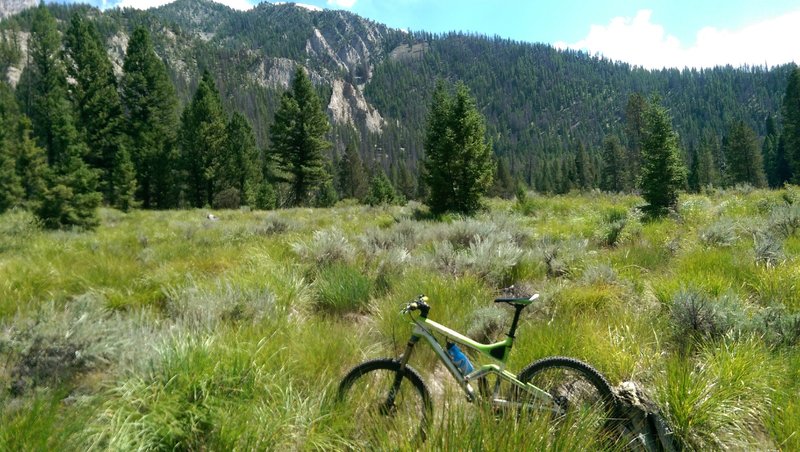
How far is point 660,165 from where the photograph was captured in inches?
570

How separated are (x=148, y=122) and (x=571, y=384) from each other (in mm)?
41177

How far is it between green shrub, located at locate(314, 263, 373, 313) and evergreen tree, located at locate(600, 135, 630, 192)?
69.9 meters

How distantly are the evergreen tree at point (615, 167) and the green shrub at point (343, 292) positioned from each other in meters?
69.9

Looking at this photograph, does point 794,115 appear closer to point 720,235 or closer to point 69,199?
point 720,235

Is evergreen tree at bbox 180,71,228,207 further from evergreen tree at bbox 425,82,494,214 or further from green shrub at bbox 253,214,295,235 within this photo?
green shrub at bbox 253,214,295,235

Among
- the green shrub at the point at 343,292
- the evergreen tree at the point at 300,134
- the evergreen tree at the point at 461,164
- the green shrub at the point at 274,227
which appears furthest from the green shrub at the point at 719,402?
the evergreen tree at the point at 300,134

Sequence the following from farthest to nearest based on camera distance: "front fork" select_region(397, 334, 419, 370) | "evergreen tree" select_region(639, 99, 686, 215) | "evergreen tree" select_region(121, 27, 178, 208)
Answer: "evergreen tree" select_region(121, 27, 178, 208) < "evergreen tree" select_region(639, 99, 686, 215) < "front fork" select_region(397, 334, 419, 370)

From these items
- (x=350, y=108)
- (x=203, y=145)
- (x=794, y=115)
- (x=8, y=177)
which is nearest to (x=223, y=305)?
(x=203, y=145)

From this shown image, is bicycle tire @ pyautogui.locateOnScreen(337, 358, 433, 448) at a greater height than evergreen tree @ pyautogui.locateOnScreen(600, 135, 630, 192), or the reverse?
evergreen tree @ pyautogui.locateOnScreen(600, 135, 630, 192)

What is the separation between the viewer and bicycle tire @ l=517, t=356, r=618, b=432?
251 cm

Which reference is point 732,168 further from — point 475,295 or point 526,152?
point 526,152

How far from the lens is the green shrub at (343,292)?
4.97m

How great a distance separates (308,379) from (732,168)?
244 feet

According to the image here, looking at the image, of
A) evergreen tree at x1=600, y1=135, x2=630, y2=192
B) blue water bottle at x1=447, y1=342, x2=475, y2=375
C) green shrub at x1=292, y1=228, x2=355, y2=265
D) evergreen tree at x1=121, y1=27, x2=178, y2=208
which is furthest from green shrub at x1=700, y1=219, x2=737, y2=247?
evergreen tree at x1=600, y1=135, x2=630, y2=192
